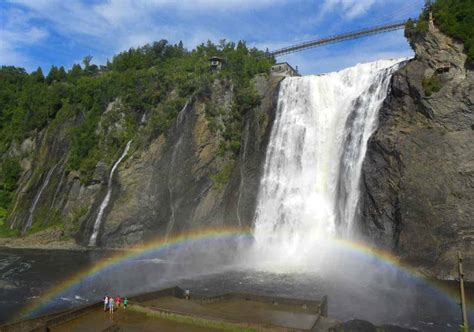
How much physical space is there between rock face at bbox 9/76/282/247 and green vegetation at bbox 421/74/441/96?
18450 mm

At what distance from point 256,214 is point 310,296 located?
777 inches

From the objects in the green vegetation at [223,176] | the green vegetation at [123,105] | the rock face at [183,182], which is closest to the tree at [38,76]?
the green vegetation at [123,105]

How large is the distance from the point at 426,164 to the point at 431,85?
6.98 m

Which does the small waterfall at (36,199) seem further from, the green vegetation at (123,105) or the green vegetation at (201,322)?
the green vegetation at (201,322)

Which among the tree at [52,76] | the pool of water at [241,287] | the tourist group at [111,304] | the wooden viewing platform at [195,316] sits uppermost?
the tree at [52,76]

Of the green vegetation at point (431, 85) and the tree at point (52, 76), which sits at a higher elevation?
the tree at point (52, 76)

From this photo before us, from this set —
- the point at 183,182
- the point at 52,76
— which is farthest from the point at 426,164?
the point at 52,76

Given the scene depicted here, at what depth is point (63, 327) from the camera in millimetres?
19406

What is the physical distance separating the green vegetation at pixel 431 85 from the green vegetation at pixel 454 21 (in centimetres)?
295

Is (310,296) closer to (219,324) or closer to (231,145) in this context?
(219,324)

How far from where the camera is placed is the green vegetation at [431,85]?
37.4 meters

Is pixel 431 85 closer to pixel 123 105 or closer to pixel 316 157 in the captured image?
pixel 316 157

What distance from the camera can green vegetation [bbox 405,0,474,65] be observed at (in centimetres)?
3797

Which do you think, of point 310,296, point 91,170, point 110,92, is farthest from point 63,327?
point 110,92
